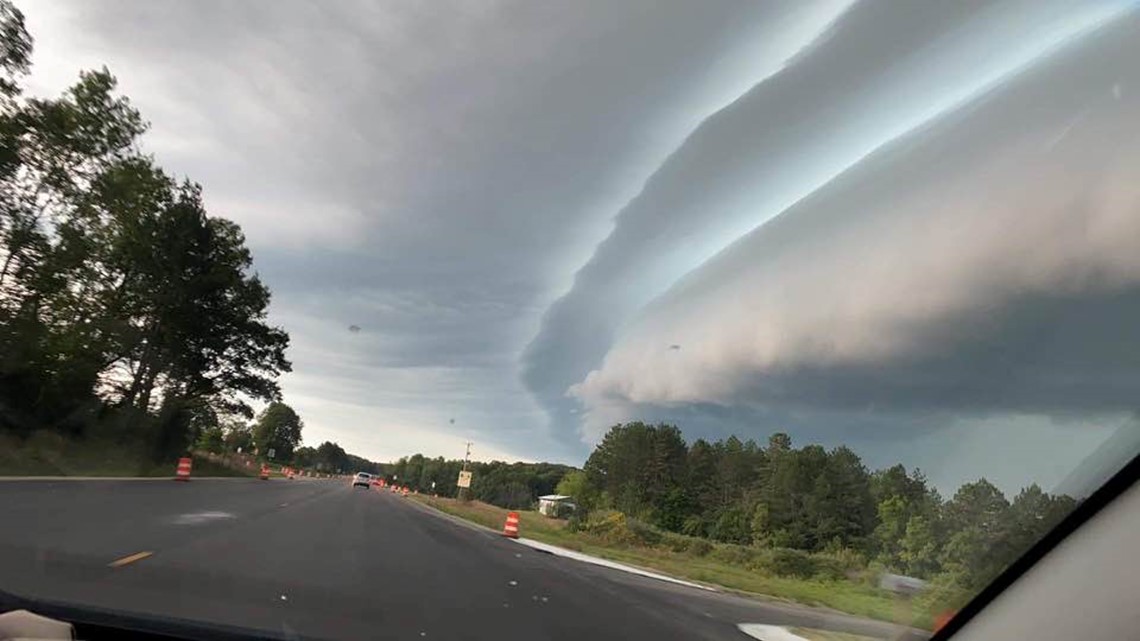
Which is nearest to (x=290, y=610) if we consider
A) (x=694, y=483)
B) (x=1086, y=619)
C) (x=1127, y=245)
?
A: (x=694, y=483)

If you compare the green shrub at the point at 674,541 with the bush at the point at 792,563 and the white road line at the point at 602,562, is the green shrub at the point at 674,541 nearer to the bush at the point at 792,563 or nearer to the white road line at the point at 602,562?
the white road line at the point at 602,562

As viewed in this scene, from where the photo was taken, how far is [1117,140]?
4039 mm

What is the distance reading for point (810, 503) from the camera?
6.57 meters

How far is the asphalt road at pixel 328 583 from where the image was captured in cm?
688

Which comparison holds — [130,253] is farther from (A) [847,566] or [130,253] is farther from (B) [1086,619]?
(B) [1086,619]

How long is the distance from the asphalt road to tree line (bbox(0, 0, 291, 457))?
3.25 meters

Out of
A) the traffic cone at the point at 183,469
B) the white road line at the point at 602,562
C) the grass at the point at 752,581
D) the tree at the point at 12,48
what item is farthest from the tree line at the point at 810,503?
the traffic cone at the point at 183,469

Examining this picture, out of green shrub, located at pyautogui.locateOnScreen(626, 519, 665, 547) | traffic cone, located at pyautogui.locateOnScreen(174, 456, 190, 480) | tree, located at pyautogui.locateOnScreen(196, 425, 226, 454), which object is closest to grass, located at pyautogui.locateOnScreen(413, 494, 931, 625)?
green shrub, located at pyautogui.locateOnScreen(626, 519, 665, 547)

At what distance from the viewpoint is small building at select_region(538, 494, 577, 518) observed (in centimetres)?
1145

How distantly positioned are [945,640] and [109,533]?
11413 mm

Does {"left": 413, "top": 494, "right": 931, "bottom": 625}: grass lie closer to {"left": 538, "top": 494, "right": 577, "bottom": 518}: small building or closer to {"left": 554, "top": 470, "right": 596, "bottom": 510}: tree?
{"left": 538, "top": 494, "right": 577, "bottom": 518}: small building

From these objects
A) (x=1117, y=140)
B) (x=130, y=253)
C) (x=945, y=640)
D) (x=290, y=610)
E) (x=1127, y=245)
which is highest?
(x=130, y=253)

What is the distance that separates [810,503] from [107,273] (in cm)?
1315

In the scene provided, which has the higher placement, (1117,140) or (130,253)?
(130,253)
